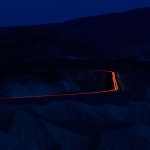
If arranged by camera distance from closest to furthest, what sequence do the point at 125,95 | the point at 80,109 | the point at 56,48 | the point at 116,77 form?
the point at 80,109 → the point at 125,95 → the point at 56,48 → the point at 116,77

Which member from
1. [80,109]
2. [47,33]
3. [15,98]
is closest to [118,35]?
[47,33]

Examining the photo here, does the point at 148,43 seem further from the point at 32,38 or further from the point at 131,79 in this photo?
the point at 32,38

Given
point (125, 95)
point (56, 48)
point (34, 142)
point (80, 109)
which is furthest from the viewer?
point (56, 48)

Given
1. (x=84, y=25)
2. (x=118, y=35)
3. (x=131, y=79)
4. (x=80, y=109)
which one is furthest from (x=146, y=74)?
(x=80, y=109)

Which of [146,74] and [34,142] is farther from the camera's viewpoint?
[146,74]

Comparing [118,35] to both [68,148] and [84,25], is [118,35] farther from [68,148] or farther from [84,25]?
[68,148]

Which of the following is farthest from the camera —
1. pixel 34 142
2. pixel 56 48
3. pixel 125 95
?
pixel 56 48

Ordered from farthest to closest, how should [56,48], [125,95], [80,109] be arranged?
[56,48]
[125,95]
[80,109]

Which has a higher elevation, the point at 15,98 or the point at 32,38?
the point at 32,38

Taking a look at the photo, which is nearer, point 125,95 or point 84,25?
point 125,95
